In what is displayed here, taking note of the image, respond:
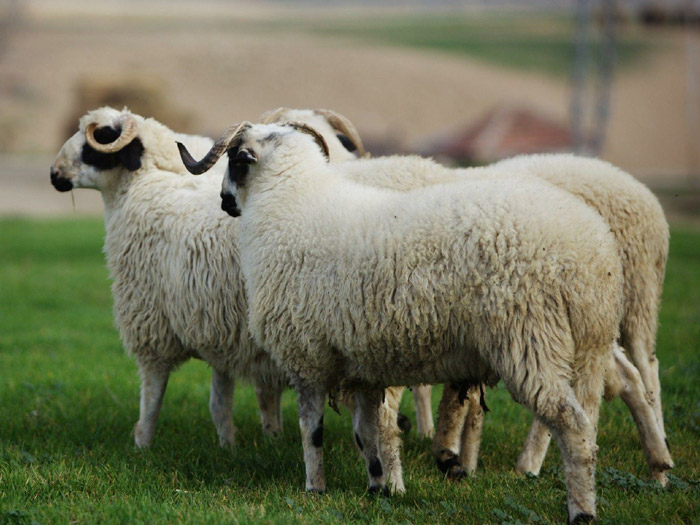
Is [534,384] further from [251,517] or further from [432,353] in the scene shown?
[251,517]

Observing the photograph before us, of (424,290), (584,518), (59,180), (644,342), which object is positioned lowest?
(584,518)

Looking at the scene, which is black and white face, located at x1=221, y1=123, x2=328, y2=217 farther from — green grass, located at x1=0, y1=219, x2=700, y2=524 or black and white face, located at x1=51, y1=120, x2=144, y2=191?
green grass, located at x1=0, y1=219, x2=700, y2=524

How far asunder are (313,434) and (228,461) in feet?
3.02

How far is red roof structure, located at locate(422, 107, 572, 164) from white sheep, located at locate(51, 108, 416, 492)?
2068 centimetres

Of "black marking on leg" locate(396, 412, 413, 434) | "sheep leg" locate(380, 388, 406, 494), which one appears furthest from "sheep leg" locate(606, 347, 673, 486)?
"black marking on leg" locate(396, 412, 413, 434)

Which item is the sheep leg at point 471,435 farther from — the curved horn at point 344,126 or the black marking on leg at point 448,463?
the curved horn at point 344,126

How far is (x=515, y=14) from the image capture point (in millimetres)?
72250

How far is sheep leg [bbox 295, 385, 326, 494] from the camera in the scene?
492 cm

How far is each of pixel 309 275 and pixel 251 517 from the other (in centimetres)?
129

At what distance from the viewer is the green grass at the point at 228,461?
4504 millimetres

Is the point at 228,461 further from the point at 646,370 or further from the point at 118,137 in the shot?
the point at 646,370

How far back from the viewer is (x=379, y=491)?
4.89 meters

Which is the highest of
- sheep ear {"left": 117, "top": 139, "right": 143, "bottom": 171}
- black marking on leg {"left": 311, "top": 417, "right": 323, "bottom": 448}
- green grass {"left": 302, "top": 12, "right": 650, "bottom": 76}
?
sheep ear {"left": 117, "top": 139, "right": 143, "bottom": 171}

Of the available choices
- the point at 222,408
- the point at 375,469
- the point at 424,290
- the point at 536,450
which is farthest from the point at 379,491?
the point at 222,408
